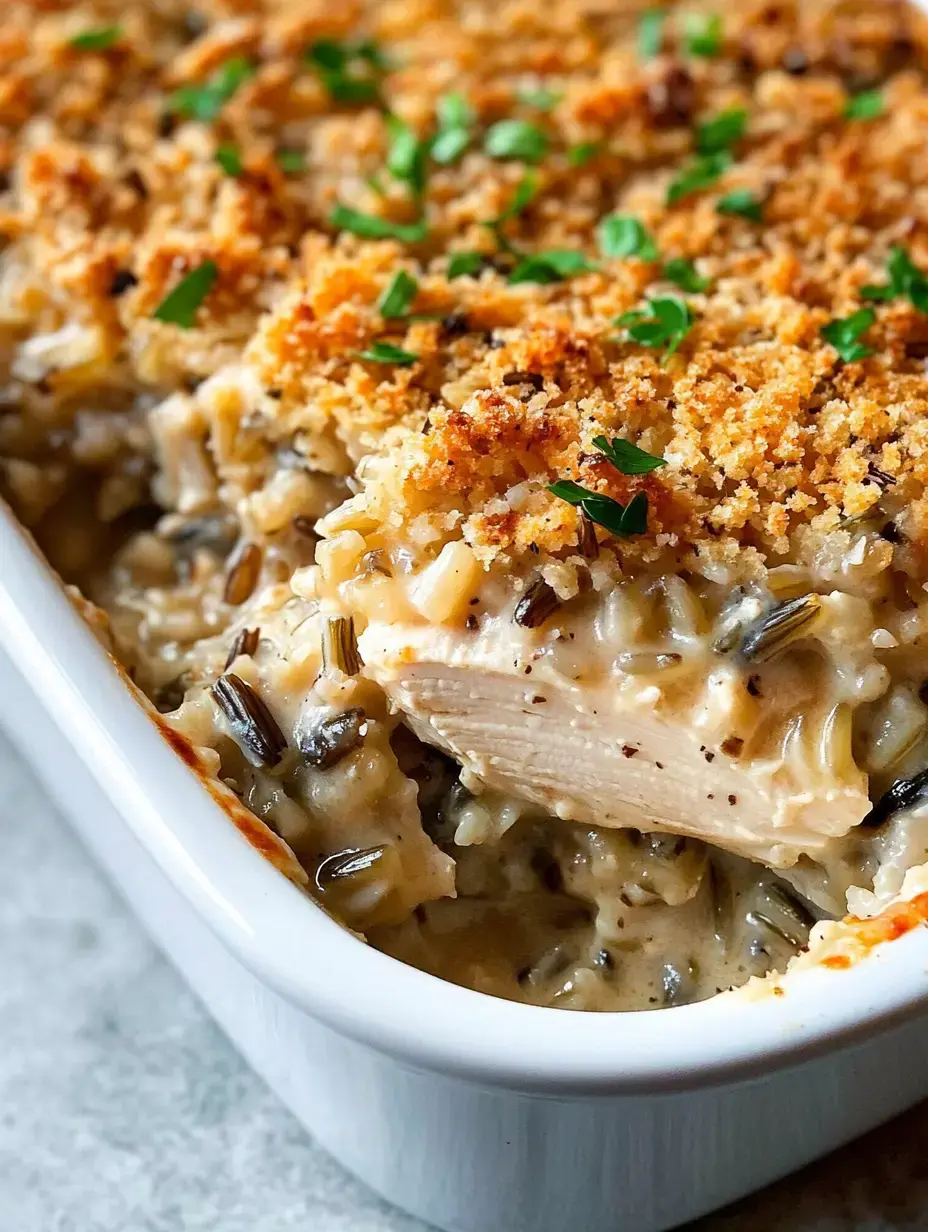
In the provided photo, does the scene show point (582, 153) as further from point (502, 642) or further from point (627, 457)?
point (502, 642)

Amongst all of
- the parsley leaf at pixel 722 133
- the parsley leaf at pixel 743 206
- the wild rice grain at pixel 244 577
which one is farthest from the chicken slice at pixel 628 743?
the parsley leaf at pixel 722 133

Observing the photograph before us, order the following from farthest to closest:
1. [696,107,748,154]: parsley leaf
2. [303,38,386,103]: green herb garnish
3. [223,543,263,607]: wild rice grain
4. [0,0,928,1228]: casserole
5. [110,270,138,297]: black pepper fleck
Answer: [303,38,386,103]: green herb garnish
[696,107,748,154]: parsley leaf
[110,270,138,297]: black pepper fleck
[223,543,263,607]: wild rice grain
[0,0,928,1228]: casserole

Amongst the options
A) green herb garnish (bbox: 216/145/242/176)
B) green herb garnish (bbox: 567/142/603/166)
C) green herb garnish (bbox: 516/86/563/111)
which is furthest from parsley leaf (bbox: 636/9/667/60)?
green herb garnish (bbox: 216/145/242/176)

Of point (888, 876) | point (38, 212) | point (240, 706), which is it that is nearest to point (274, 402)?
point (240, 706)

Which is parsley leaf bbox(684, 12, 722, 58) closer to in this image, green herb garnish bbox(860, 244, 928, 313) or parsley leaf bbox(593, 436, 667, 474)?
green herb garnish bbox(860, 244, 928, 313)

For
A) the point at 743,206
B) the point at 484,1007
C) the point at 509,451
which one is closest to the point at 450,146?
the point at 743,206
